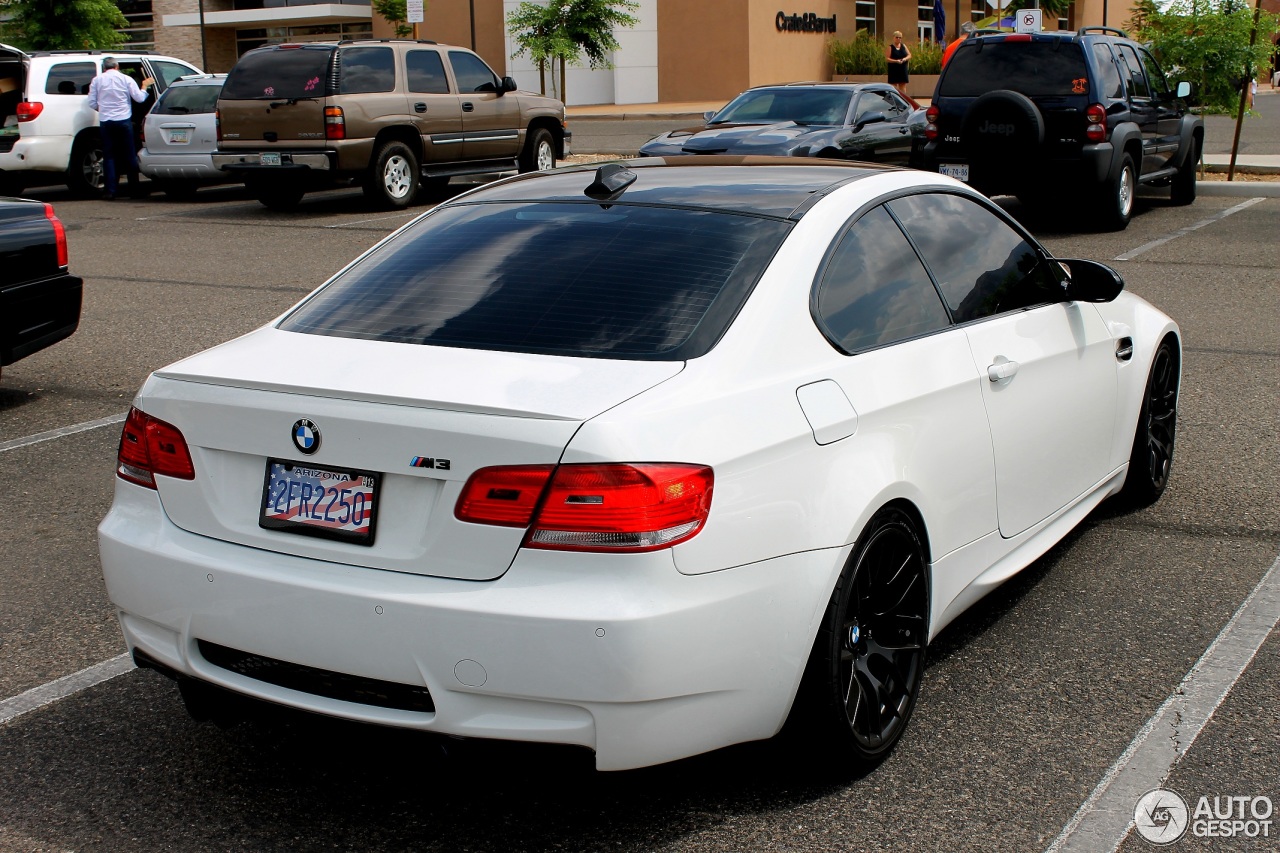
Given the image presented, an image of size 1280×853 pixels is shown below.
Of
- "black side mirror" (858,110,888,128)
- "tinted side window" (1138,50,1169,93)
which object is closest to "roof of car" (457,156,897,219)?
"black side mirror" (858,110,888,128)

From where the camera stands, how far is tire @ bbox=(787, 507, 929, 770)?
332 centimetres

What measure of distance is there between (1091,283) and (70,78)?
56.8 feet

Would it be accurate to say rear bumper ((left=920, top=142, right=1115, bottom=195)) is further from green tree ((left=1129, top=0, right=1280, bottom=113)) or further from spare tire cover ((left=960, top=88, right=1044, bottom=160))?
green tree ((left=1129, top=0, right=1280, bottom=113))

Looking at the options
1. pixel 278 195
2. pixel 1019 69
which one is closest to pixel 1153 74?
pixel 1019 69

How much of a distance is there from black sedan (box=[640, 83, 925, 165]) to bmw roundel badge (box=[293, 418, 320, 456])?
39.8 feet

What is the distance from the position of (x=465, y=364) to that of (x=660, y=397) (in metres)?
0.52

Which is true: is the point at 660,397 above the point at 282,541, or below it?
above

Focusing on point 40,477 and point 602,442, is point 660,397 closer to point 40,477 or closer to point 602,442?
point 602,442

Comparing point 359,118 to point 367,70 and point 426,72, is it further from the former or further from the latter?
point 426,72

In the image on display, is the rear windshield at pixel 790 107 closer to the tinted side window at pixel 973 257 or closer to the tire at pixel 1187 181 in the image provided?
the tire at pixel 1187 181

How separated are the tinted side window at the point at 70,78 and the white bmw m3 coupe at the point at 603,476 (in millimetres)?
16478

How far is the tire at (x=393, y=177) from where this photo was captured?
16.8 m

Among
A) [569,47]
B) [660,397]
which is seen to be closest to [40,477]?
[660,397]

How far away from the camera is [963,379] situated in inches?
156
